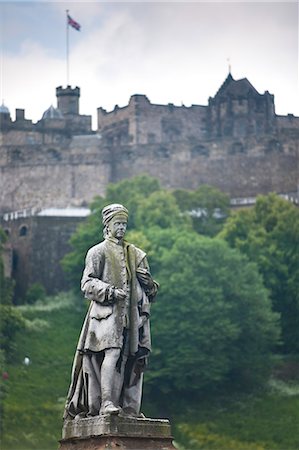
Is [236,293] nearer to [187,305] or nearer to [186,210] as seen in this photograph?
[187,305]

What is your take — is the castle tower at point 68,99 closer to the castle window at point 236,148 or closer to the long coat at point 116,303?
the castle window at point 236,148

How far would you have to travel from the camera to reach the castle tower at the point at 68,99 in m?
122

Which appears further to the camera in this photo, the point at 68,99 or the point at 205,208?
the point at 68,99

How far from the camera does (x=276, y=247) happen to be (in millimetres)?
79250

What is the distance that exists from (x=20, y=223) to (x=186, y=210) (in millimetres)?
10924

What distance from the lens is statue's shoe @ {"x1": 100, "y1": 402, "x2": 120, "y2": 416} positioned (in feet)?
44.3

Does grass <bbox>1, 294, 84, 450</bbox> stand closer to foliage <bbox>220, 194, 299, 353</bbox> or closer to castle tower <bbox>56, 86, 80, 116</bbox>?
foliage <bbox>220, 194, 299, 353</bbox>

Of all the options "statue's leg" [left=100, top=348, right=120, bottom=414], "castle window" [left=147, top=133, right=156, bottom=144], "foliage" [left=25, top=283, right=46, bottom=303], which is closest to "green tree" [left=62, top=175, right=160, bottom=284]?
"foliage" [left=25, top=283, right=46, bottom=303]

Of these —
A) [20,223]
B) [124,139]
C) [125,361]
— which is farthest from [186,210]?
[125,361]

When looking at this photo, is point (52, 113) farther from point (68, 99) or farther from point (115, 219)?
point (115, 219)

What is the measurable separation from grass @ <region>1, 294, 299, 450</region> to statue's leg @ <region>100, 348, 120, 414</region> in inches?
1674

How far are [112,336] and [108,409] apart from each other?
27.7 inches

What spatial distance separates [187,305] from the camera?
6844cm

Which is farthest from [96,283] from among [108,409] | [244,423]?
[244,423]
